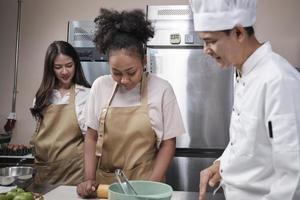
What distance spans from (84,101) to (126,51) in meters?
0.62

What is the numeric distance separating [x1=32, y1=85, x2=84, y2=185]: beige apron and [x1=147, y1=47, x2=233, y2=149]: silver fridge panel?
937 millimetres

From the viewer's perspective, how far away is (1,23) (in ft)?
10.5

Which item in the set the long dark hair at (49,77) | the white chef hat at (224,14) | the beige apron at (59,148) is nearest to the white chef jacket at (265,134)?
the white chef hat at (224,14)

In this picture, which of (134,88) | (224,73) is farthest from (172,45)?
(134,88)

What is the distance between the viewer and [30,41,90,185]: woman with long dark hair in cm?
179

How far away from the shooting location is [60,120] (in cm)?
183

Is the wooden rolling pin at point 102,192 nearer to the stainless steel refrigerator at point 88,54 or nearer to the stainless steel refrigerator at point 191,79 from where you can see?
the stainless steel refrigerator at point 191,79

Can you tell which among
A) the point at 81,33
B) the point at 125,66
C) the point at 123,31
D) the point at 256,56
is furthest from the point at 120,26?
the point at 81,33

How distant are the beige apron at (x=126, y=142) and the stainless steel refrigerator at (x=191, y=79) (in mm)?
1105

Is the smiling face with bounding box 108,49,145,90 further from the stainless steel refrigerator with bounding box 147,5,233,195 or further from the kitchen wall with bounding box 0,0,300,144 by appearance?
the kitchen wall with bounding box 0,0,300,144

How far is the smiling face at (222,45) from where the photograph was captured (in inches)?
38.5

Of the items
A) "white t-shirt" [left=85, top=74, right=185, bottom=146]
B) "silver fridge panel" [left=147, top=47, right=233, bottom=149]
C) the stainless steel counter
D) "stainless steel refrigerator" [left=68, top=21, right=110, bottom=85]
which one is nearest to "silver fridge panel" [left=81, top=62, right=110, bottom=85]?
"stainless steel refrigerator" [left=68, top=21, right=110, bottom=85]

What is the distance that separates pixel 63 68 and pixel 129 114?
1.80ft

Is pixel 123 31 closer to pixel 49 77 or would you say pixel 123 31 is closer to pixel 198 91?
pixel 49 77
